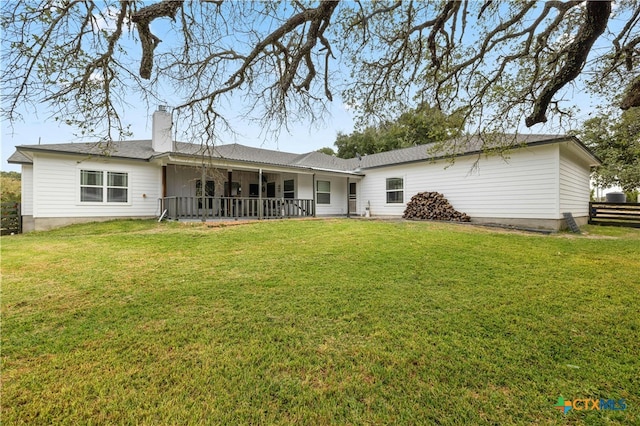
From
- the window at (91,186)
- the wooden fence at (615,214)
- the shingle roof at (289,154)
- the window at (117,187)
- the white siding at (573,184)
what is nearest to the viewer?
the shingle roof at (289,154)

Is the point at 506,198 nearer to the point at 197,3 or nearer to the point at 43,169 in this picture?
the point at 197,3

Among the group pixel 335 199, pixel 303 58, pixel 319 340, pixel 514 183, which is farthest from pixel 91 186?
pixel 514 183

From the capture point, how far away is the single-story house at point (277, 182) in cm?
1022

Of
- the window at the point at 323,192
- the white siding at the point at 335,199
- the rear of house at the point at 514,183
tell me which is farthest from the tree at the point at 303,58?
the white siding at the point at 335,199

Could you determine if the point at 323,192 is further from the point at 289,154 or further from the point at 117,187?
the point at 117,187

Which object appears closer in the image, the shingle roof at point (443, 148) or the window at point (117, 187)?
the shingle roof at point (443, 148)

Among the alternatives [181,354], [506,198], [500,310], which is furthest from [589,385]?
[506,198]

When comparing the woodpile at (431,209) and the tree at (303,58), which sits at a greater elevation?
the tree at (303,58)

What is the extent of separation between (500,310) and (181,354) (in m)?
3.37

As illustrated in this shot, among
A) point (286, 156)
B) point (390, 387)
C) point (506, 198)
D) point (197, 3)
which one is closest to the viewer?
point (390, 387)

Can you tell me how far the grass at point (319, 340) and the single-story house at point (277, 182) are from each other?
4.33 meters

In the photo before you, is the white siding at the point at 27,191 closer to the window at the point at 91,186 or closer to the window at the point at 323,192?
the window at the point at 91,186

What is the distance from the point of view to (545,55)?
570 cm

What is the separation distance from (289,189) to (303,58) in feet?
34.9
